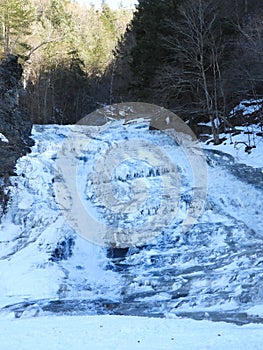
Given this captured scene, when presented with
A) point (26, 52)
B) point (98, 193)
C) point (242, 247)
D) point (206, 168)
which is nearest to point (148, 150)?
point (206, 168)

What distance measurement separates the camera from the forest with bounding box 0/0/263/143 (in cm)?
1923

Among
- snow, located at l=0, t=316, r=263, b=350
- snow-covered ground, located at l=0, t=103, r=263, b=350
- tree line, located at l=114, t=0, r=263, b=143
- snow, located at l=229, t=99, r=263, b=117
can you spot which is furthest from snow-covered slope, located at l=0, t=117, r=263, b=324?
tree line, located at l=114, t=0, r=263, b=143

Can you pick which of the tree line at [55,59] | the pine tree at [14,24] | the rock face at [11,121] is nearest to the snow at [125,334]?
the rock face at [11,121]

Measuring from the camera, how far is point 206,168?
15.7 m

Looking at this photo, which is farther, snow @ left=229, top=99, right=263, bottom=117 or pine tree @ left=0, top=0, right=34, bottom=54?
pine tree @ left=0, top=0, right=34, bottom=54

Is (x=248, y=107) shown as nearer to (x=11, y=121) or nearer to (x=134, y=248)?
(x=11, y=121)

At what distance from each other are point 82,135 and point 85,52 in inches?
875

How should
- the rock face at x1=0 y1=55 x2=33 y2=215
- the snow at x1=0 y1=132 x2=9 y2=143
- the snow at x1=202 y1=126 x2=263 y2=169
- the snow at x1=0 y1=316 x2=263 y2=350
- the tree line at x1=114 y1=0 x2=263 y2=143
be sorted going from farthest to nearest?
1. the tree line at x1=114 y1=0 x2=263 y2=143
2. the snow at x1=0 y1=132 x2=9 y2=143
3. the snow at x1=202 y1=126 x2=263 y2=169
4. the rock face at x1=0 y1=55 x2=33 y2=215
5. the snow at x1=0 y1=316 x2=263 y2=350

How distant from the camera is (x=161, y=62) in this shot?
23.0 m

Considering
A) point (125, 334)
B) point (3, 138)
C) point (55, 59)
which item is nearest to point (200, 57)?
point (3, 138)

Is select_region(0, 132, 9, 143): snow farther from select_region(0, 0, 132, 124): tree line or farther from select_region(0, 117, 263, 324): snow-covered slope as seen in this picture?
select_region(0, 0, 132, 124): tree line

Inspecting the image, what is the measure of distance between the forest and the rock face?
2.36m

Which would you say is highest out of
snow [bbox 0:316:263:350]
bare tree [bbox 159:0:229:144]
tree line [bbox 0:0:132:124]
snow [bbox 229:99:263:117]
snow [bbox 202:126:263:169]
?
tree line [bbox 0:0:132:124]

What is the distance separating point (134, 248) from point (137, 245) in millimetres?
149
